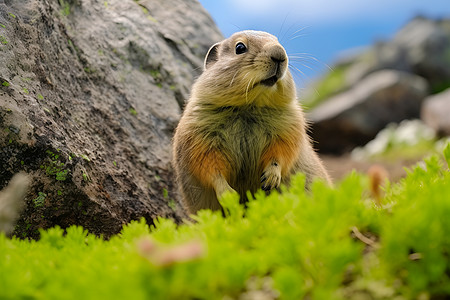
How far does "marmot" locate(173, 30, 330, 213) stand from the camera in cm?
435

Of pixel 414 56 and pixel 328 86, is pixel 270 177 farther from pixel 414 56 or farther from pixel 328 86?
pixel 328 86

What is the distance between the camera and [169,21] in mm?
6859

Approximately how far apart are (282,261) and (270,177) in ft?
6.94

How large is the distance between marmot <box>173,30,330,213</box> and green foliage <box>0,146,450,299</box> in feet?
5.60

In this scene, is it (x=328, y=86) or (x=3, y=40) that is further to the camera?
(x=328, y=86)

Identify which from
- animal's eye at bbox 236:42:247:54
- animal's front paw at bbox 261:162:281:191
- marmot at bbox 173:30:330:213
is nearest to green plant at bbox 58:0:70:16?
marmot at bbox 173:30:330:213

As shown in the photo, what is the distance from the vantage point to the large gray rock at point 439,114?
14.1 meters

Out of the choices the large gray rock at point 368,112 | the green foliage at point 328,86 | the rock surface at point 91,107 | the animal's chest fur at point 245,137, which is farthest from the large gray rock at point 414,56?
the animal's chest fur at point 245,137

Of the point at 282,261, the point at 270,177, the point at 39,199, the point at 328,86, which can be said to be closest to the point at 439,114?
the point at 328,86

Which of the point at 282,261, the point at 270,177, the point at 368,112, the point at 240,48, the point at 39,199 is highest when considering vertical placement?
the point at 240,48

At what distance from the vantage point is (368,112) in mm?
17297

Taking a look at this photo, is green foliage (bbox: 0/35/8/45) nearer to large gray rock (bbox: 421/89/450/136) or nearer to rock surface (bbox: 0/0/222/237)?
rock surface (bbox: 0/0/222/237)

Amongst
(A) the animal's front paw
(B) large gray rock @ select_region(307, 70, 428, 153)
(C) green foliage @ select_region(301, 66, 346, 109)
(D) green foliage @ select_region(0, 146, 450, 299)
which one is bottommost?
(C) green foliage @ select_region(301, 66, 346, 109)

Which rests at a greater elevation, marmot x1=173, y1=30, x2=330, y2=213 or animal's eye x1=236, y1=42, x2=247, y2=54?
animal's eye x1=236, y1=42, x2=247, y2=54
